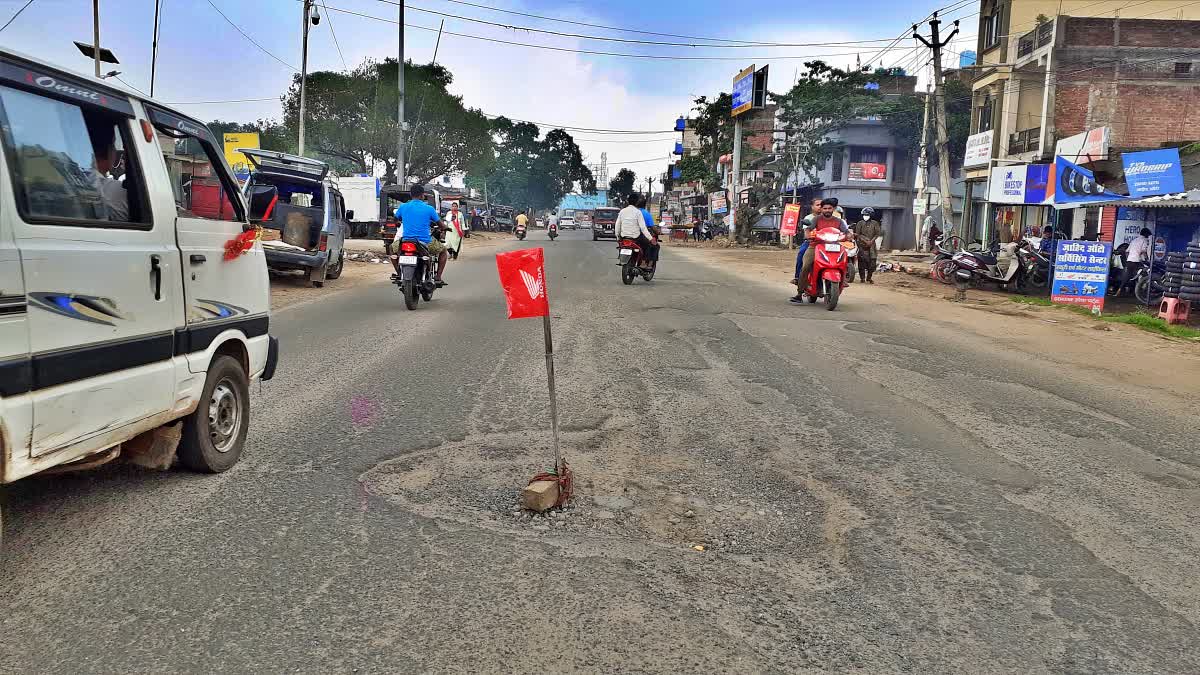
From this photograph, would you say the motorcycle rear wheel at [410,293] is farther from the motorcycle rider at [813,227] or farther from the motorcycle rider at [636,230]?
the motorcycle rider at [813,227]

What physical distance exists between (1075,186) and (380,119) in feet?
159

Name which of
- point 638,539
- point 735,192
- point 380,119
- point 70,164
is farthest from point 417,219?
point 380,119

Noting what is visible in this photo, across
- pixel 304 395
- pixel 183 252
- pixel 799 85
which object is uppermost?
pixel 799 85

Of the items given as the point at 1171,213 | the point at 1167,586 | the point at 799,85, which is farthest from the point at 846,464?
the point at 799,85

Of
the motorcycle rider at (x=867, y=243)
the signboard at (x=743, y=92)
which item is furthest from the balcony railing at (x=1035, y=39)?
the signboard at (x=743, y=92)

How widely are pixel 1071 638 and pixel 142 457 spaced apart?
13.3 feet

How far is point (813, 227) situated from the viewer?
1487 centimetres

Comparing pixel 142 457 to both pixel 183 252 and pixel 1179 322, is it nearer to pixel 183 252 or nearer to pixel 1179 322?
pixel 183 252

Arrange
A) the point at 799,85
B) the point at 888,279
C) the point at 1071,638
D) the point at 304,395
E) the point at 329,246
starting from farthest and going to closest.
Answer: the point at 799,85
the point at 888,279
the point at 329,246
the point at 304,395
the point at 1071,638

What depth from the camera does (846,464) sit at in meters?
5.36

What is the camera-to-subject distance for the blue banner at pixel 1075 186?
17.5 meters

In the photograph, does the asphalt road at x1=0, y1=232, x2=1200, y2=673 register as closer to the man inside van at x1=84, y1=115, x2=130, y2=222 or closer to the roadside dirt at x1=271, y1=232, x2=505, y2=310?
the man inside van at x1=84, y1=115, x2=130, y2=222

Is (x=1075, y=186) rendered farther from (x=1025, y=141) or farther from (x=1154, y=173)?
(x=1025, y=141)

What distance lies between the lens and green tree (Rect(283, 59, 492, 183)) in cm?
5944
